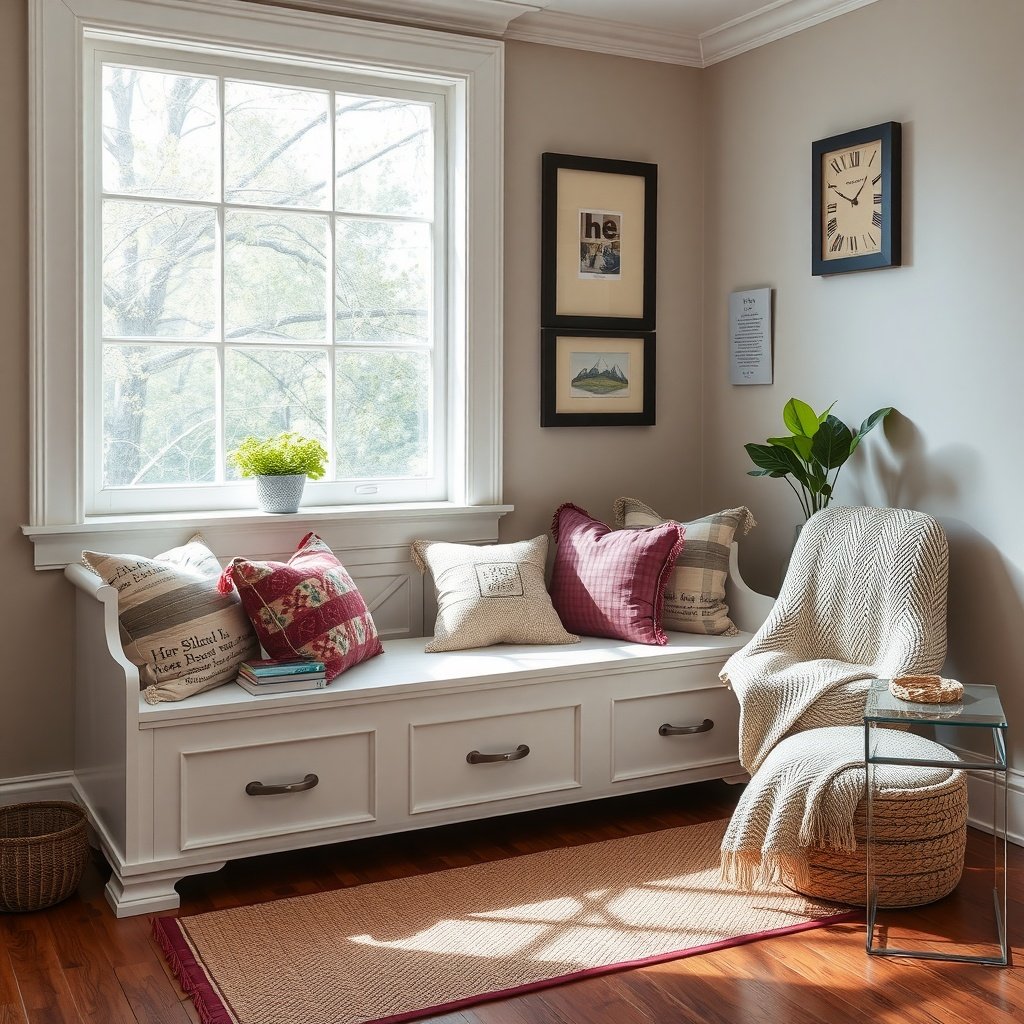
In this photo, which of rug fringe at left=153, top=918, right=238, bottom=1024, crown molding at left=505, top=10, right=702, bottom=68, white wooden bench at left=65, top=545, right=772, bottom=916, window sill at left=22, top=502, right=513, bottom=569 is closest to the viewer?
rug fringe at left=153, top=918, right=238, bottom=1024

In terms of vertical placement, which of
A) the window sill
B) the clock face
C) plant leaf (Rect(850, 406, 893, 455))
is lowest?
the window sill

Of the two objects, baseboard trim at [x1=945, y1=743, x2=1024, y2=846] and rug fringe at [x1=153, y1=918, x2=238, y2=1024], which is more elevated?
baseboard trim at [x1=945, y1=743, x2=1024, y2=846]

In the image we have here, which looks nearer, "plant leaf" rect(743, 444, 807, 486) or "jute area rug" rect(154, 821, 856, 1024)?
"jute area rug" rect(154, 821, 856, 1024)

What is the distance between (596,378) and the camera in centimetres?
393

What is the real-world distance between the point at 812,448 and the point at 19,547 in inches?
88.7

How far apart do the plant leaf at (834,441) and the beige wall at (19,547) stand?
2.18 m

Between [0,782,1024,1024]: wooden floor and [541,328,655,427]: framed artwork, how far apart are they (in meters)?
1.64

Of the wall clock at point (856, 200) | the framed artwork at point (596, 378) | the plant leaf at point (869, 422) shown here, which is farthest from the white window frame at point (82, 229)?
the plant leaf at point (869, 422)

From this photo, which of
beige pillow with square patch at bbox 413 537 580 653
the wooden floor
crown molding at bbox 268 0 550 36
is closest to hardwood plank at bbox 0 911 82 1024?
the wooden floor

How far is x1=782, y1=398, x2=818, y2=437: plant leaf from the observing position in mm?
3416

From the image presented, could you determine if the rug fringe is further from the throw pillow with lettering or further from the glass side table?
the glass side table

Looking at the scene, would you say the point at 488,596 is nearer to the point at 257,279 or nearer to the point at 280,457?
the point at 280,457

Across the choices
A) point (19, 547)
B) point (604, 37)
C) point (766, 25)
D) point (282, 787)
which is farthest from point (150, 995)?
point (766, 25)

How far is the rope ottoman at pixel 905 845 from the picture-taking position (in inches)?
102
